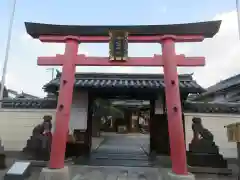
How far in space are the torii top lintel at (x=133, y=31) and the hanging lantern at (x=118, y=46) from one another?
16 cm

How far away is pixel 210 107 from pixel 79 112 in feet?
18.8

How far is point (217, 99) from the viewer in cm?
1889

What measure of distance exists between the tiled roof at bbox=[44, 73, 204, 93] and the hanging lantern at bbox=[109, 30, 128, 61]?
2.74 m

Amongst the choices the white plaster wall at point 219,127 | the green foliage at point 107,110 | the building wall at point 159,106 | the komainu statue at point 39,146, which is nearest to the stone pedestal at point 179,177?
the white plaster wall at point 219,127

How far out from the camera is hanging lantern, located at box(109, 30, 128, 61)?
6065 mm

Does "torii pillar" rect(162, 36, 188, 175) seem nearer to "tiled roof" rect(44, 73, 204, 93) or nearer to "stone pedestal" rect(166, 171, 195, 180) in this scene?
"stone pedestal" rect(166, 171, 195, 180)

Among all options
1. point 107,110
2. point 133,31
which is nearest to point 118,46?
point 133,31

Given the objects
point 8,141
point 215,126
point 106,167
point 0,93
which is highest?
point 0,93

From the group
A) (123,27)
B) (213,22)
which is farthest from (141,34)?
(213,22)

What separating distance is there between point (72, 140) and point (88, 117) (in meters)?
1.22

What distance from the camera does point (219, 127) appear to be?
8.88m

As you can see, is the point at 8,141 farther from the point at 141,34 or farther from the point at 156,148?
the point at 141,34

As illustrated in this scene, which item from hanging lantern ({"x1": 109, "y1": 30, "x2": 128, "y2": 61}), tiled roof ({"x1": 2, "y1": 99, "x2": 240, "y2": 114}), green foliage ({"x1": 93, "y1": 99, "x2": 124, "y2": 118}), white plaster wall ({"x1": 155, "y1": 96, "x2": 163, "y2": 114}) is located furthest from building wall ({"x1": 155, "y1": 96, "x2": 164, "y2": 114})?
green foliage ({"x1": 93, "y1": 99, "x2": 124, "y2": 118})

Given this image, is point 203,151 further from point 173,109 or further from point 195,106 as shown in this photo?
point 173,109
